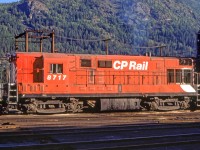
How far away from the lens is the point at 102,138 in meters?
11.4

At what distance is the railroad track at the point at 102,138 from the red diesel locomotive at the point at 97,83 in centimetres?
867

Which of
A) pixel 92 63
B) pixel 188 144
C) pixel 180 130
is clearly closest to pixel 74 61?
pixel 92 63

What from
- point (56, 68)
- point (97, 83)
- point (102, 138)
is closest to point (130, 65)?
point (97, 83)

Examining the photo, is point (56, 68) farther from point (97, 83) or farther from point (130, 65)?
point (130, 65)

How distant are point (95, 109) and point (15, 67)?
5.33 metres

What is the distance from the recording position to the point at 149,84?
24.2 metres

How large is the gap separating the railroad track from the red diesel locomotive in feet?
28.5

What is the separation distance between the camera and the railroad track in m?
9.79

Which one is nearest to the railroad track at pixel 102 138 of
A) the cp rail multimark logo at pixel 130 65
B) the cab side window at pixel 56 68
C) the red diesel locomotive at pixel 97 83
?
the red diesel locomotive at pixel 97 83

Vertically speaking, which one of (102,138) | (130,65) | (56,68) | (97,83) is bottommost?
(102,138)

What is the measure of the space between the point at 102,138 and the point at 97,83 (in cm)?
1165

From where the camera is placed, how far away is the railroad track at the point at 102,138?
32.1 ft

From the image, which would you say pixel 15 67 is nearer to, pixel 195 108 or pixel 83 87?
pixel 83 87

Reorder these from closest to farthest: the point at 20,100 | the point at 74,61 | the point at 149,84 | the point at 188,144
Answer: the point at 188,144
the point at 20,100
the point at 74,61
the point at 149,84
